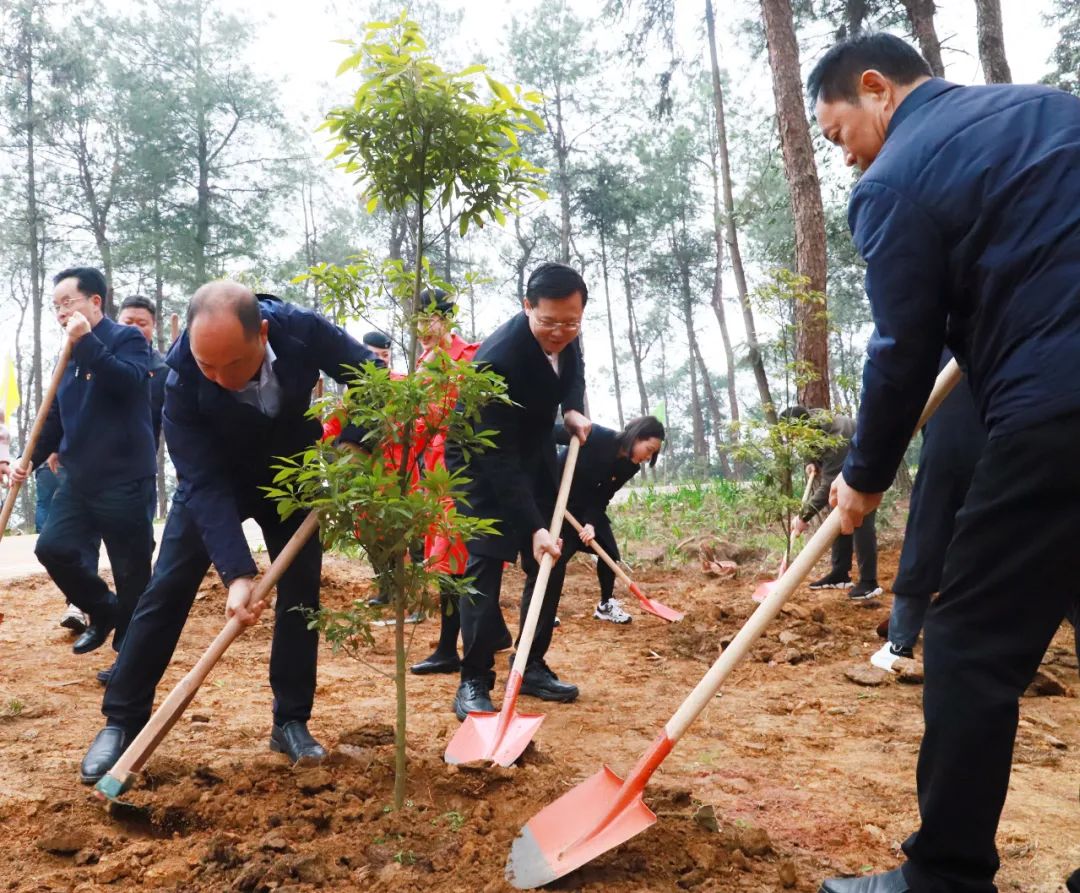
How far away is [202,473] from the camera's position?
2.90 m

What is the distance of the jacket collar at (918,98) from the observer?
6.59 ft

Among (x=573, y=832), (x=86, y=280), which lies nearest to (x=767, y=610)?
(x=573, y=832)

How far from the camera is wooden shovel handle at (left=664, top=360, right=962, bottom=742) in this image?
220 centimetres

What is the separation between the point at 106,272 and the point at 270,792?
20690 mm

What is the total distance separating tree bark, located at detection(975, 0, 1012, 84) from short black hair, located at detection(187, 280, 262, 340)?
881cm

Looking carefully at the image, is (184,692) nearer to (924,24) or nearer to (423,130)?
(423,130)

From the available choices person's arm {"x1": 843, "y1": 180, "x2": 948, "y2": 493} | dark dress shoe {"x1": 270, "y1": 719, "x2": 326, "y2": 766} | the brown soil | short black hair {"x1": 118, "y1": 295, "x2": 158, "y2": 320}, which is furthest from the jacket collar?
short black hair {"x1": 118, "y1": 295, "x2": 158, "y2": 320}

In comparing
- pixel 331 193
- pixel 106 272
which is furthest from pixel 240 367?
pixel 331 193

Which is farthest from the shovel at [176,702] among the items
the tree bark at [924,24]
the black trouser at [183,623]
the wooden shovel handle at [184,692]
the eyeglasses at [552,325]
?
the tree bark at [924,24]

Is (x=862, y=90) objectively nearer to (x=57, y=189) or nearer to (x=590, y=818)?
(x=590, y=818)

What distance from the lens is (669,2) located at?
12.0 m

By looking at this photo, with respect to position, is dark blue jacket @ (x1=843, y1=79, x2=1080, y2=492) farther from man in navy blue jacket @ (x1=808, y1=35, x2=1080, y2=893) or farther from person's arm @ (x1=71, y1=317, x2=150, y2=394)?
person's arm @ (x1=71, y1=317, x2=150, y2=394)

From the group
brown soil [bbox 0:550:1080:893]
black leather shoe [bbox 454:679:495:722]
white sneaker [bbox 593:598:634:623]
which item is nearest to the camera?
brown soil [bbox 0:550:1080:893]

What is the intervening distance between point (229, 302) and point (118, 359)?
2.03 m
